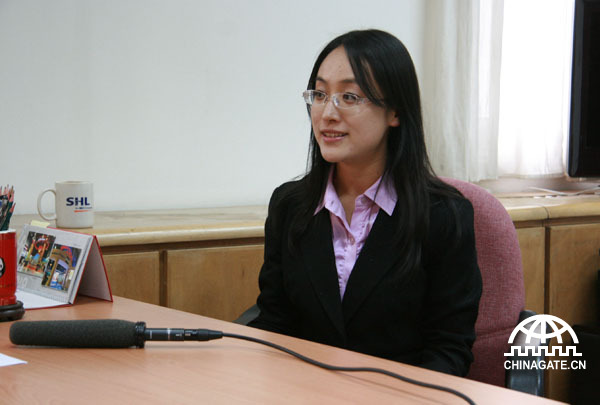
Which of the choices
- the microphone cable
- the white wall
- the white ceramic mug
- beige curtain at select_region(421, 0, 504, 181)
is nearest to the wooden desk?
the microphone cable

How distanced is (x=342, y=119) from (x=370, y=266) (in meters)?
0.31

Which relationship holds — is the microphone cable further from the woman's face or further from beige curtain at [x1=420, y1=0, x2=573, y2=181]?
beige curtain at [x1=420, y1=0, x2=573, y2=181]

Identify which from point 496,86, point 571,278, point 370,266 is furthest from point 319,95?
point 496,86

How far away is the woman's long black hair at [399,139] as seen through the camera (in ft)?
4.67

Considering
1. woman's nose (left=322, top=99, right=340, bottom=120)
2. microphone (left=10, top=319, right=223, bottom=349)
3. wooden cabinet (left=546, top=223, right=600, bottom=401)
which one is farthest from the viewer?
wooden cabinet (left=546, top=223, right=600, bottom=401)

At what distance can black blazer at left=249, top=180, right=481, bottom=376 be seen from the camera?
140 centimetres

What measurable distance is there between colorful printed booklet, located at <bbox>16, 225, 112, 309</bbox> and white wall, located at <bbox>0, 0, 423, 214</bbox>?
659mm

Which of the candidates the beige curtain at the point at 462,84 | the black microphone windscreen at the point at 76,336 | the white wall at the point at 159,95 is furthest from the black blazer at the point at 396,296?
the beige curtain at the point at 462,84

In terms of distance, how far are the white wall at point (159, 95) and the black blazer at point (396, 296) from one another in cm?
93

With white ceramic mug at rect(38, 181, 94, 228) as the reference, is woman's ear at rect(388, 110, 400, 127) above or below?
above

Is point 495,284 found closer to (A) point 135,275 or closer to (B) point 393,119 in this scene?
(B) point 393,119

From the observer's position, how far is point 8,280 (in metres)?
1.20

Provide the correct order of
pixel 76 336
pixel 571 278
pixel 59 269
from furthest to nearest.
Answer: pixel 571 278 → pixel 59 269 → pixel 76 336

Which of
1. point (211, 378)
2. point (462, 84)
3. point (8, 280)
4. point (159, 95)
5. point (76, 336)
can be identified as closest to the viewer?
point (211, 378)
